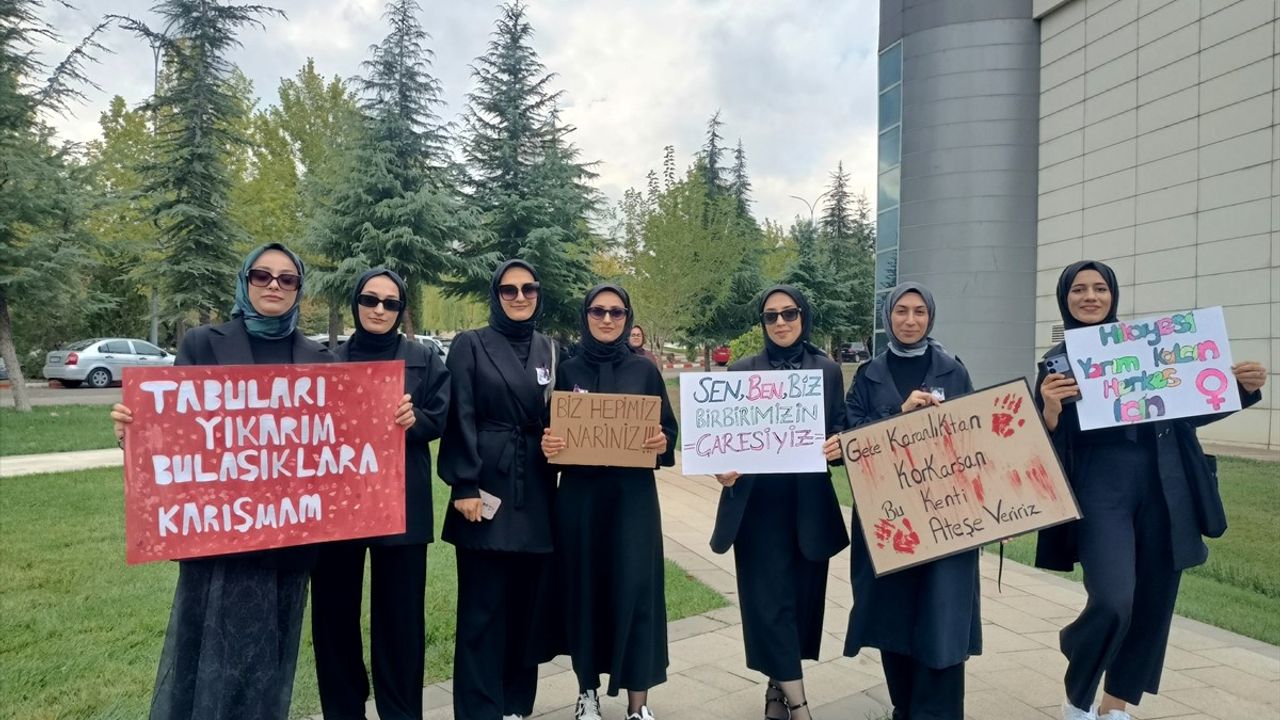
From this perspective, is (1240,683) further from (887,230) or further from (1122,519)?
(887,230)

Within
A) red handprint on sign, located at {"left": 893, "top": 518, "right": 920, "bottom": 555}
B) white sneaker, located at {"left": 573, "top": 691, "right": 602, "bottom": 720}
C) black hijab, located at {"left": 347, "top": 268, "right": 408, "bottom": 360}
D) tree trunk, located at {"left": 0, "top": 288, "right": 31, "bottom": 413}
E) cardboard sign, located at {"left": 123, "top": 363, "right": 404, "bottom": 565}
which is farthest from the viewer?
tree trunk, located at {"left": 0, "top": 288, "right": 31, "bottom": 413}

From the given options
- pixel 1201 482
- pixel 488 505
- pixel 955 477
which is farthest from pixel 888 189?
pixel 488 505

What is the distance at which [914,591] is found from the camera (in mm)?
3488

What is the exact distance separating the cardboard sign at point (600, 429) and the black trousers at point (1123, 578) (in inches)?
79.9

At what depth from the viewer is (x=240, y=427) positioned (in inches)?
116

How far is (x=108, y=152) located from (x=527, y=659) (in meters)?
31.8

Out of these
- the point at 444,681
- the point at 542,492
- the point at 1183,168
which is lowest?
the point at 444,681

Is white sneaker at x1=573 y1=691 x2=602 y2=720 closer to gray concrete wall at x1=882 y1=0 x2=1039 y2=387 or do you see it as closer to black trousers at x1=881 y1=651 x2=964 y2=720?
black trousers at x1=881 y1=651 x2=964 y2=720

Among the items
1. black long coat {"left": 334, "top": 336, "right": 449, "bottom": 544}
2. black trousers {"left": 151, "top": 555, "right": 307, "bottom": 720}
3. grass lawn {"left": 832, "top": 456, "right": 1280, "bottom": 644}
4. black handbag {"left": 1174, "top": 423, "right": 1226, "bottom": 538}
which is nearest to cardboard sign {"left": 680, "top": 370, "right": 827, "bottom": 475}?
black long coat {"left": 334, "top": 336, "right": 449, "bottom": 544}

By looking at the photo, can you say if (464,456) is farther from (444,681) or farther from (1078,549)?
(1078,549)

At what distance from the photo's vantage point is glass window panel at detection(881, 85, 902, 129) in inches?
929

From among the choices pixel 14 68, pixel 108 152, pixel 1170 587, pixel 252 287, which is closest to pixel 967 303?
pixel 1170 587

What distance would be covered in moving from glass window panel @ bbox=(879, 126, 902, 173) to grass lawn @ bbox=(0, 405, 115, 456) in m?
21.6

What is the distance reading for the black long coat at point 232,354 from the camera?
2961 mm
